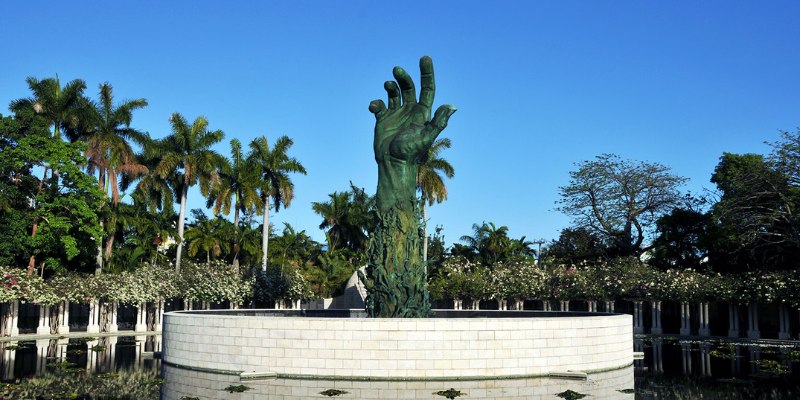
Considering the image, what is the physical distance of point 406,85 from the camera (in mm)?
26141

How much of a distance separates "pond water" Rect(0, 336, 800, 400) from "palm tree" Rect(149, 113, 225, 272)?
23.4 metres

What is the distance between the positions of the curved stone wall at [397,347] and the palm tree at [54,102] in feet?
96.7

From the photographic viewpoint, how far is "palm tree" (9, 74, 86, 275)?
4722 centimetres

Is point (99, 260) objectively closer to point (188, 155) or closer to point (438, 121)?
point (188, 155)

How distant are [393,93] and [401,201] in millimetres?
3784

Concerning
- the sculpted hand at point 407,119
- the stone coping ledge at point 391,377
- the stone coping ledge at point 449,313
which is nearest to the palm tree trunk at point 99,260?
the stone coping ledge at point 449,313

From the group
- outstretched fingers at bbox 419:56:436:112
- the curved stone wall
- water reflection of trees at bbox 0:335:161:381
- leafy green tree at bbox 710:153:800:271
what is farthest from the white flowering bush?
the curved stone wall

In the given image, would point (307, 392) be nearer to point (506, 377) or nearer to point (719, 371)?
point (506, 377)

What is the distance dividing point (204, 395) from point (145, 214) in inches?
1730

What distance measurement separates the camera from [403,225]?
2492cm

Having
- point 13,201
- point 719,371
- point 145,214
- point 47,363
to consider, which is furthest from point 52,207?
point 719,371

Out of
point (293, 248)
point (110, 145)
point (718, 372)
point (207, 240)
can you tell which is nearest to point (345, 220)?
point (293, 248)

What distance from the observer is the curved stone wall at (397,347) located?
826 inches

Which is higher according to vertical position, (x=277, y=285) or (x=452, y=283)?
(x=452, y=283)
